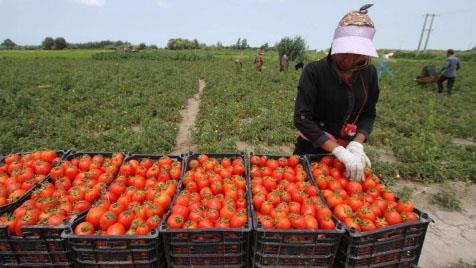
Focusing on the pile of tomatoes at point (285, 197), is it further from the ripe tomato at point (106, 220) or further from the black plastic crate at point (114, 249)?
the ripe tomato at point (106, 220)

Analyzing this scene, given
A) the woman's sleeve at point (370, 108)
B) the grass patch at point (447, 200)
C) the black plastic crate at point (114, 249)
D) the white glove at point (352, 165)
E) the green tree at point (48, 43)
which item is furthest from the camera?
the green tree at point (48, 43)

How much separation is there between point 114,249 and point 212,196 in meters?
0.79

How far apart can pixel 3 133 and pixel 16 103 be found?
3.15m

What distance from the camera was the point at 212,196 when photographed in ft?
7.43

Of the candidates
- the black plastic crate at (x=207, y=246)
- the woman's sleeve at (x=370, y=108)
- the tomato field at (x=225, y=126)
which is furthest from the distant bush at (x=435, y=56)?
the black plastic crate at (x=207, y=246)

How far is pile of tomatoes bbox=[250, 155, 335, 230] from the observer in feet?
6.27

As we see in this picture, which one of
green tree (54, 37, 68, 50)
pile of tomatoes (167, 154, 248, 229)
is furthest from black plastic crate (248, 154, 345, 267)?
green tree (54, 37, 68, 50)

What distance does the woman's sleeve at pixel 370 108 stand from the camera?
2.83 metres

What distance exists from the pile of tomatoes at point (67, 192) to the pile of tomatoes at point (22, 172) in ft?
0.47

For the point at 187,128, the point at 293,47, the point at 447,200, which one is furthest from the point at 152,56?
the point at 447,200

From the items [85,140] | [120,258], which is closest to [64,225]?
[120,258]

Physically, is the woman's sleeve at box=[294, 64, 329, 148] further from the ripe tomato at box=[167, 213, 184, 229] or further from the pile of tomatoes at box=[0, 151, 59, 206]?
the pile of tomatoes at box=[0, 151, 59, 206]

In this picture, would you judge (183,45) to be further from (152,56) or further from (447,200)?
(447,200)

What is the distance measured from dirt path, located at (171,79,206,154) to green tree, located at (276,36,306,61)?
2963 cm
